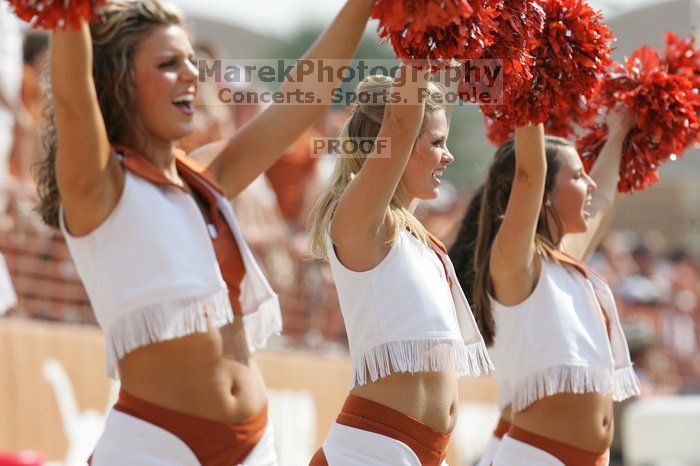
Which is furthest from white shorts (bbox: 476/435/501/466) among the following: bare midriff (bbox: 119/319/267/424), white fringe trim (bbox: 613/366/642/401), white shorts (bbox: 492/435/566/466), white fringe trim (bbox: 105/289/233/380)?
white fringe trim (bbox: 105/289/233/380)

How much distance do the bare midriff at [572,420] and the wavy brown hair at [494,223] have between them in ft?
1.08

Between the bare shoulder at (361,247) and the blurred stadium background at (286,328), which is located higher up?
the bare shoulder at (361,247)

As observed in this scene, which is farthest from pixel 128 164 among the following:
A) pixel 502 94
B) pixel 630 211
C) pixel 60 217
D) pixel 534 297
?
pixel 630 211

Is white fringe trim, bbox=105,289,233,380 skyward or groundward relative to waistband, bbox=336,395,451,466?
skyward

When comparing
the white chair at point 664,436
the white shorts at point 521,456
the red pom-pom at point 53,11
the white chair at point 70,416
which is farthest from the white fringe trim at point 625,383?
the white chair at point 664,436

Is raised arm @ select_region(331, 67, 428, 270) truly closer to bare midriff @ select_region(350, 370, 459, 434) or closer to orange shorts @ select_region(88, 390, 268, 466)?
bare midriff @ select_region(350, 370, 459, 434)

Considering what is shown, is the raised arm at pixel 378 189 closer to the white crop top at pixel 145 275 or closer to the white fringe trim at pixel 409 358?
the white fringe trim at pixel 409 358

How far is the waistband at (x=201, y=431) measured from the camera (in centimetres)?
238

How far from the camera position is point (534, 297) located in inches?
137

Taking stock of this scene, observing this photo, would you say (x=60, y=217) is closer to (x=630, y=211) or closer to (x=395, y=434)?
(x=395, y=434)

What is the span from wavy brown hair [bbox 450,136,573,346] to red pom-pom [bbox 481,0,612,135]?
57 cm

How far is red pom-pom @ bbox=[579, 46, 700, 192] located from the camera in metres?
3.63

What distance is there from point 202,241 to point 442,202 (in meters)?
7.11

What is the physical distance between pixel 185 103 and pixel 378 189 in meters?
0.49
